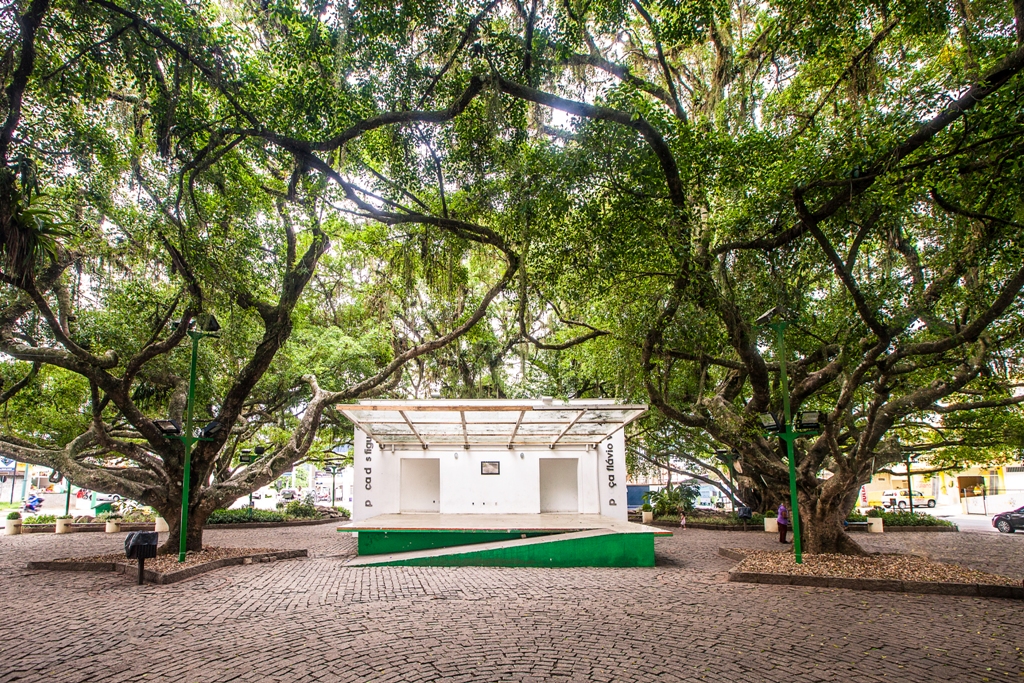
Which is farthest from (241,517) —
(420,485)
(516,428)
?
(516,428)

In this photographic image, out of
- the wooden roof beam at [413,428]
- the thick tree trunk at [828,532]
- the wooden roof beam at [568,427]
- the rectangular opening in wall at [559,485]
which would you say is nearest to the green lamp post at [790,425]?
the thick tree trunk at [828,532]

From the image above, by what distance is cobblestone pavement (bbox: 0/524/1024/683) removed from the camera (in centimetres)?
497

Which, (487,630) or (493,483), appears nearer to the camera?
(487,630)

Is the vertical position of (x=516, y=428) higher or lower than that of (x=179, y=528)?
higher

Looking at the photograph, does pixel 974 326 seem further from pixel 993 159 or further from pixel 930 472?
pixel 930 472

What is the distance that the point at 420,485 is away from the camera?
2025 centimetres

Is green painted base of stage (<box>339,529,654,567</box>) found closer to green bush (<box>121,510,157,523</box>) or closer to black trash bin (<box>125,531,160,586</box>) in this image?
black trash bin (<box>125,531,160,586</box>)

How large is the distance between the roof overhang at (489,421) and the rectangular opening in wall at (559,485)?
333cm

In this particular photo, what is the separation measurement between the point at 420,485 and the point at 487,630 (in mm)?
14450

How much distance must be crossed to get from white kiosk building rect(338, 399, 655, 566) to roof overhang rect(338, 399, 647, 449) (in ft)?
0.09

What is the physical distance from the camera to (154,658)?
17.4 ft

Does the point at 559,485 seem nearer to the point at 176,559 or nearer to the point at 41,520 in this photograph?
the point at 176,559

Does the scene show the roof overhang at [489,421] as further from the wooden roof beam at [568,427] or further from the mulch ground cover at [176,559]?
the mulch ground cover at [176,559]

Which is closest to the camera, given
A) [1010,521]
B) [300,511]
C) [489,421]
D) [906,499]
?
[489,421]
